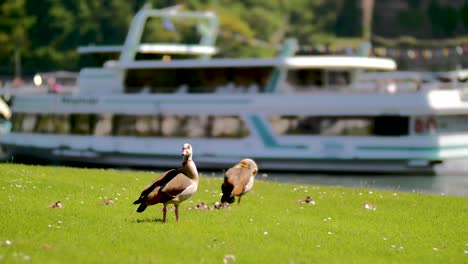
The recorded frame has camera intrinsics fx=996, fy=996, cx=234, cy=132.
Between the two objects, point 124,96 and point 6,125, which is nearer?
point 124,96

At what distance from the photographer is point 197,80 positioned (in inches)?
1550

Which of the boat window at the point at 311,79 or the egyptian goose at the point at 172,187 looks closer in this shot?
the egyptian goose at the point at 172,187

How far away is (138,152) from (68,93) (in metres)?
4.96

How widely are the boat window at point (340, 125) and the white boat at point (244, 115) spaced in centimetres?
4

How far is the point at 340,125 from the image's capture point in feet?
120

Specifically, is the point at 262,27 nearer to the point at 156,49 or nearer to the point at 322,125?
the point at 156,49

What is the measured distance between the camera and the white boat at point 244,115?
36000 mm

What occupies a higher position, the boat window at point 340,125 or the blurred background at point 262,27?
the blurred background at point 262,27

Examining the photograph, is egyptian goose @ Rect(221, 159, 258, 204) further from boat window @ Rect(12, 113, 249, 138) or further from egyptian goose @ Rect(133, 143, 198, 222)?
boat window @ Rect(12, 113, 249, 138)

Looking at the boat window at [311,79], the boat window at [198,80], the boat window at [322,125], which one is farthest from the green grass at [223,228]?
the boat window at [198,80]

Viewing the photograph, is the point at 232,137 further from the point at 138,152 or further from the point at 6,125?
the point at 6,125

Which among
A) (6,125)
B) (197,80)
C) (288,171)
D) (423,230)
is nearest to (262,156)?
(288,171)

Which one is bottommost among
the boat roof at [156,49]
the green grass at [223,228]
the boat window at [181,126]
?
the green grass at [223,228]

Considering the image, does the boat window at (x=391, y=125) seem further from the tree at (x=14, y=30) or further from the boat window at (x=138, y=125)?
the tree at (x=14, y=30)
